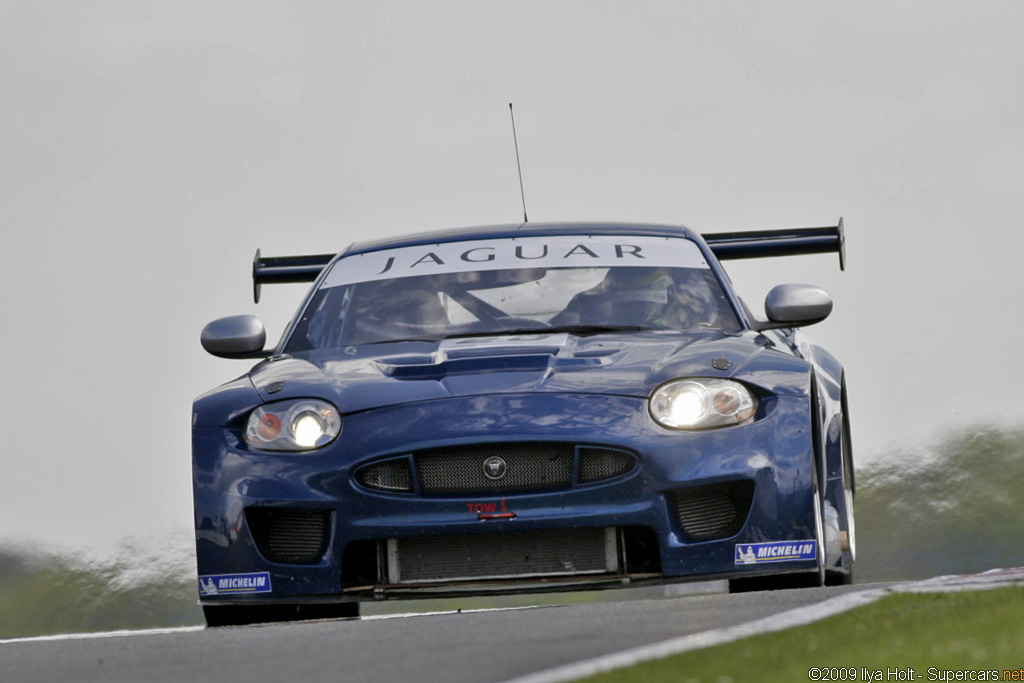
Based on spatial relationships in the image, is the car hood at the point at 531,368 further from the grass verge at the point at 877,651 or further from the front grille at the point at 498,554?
the grass verge at the point at 877,651

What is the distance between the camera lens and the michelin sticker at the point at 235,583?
256 inches

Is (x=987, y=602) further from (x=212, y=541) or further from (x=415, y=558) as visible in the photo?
(x=212, y=541)

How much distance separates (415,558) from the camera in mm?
6371

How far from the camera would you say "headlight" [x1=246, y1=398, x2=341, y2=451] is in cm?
652

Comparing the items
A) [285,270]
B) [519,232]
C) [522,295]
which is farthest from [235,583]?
[285,270]

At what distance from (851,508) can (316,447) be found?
252 centimetres

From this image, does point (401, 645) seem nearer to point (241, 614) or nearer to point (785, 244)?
point (241, 614)

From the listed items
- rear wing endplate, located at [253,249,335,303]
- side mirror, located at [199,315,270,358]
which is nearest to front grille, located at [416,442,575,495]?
side mirror, located at [199,315,270,358]

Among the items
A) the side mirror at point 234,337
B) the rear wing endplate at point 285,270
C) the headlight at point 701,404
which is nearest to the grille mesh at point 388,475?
the headlight at point 701,404

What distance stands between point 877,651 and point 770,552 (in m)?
2.13

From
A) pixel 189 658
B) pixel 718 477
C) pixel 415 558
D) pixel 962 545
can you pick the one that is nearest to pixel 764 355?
pixel 718 477

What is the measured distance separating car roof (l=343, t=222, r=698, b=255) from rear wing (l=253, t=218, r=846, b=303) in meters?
1.87

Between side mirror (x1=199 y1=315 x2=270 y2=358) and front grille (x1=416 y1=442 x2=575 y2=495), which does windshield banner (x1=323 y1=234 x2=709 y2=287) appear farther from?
front grille (x1=416 y1=442 x2=575 y2=495)

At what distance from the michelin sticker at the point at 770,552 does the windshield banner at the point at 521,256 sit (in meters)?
1.77
